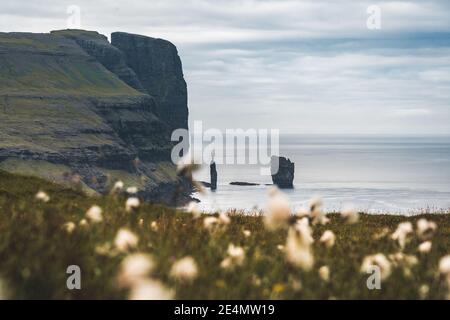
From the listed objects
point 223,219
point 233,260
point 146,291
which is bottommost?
point 233,260

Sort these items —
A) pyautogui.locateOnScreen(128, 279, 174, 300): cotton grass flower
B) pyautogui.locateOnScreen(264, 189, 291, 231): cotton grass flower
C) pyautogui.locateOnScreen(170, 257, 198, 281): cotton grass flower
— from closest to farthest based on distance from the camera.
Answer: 1. pyautogui.locateOnScreen(128, 279, 174, 300): cotton grass flower
2. pyautogui.locateOnScreen(170, 257, 198, 281): cotton grass flower
3. pyautogui.locateOnScreen(264, 189, 291, 231): cotton grass flower

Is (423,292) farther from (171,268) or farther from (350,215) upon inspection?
(171,268)

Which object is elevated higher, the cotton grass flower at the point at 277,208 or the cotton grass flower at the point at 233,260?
the cotton grass flower at the point at 277,208

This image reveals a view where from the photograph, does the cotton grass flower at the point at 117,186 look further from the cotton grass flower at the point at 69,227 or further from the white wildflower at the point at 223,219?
the cotton grass flower at the point at 69,227

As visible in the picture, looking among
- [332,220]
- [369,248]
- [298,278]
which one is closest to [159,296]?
[298,278]

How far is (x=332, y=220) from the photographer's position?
943 inches

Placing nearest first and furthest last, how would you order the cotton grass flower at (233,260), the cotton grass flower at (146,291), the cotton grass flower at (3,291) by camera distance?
1. the cotton grass flower at (146,291)
2. the cotton grass flower at (3,291)
3. the cotton grass flower at (233,260)

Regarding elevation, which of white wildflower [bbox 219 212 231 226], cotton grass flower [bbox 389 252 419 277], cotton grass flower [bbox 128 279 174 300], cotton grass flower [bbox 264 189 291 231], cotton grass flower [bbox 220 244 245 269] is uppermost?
cotton grass flower [bbox 264 189 291 231]

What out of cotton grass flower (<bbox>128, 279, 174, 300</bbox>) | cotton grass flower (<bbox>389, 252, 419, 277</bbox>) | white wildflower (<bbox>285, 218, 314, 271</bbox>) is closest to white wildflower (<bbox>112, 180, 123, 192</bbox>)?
white wildflower (<bbox>285, 218, 314, 271</bbox>)

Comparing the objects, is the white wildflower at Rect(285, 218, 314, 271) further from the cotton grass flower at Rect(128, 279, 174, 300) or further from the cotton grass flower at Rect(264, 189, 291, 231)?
the cotton grass flower at Rect(128, 279, 174, 300)

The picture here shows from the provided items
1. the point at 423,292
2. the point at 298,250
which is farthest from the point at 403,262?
the point at 298,250

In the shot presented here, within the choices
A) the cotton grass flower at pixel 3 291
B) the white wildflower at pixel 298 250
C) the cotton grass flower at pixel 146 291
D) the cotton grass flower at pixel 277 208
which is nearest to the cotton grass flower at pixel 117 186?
the cotton grass flower at pixel 277 208
